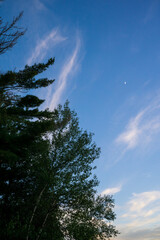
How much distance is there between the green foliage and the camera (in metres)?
13.5

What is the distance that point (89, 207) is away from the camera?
48.1 feet

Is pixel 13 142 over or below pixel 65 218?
over

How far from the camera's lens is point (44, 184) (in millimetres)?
14430

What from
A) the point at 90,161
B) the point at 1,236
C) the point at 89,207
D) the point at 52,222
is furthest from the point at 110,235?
the point at 1,236

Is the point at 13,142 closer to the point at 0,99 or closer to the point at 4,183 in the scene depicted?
the point at 0,99

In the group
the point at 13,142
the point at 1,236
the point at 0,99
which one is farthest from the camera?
the point at 0,99

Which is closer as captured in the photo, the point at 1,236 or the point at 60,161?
the point at 1,236

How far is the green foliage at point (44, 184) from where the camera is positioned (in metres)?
13.5

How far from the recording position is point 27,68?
1656 cm

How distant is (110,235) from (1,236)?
872 cm

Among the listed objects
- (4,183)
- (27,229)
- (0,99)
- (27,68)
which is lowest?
(27,229)

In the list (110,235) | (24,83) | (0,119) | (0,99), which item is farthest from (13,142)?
(110,235)

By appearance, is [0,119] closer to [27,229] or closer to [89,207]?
[27,229]

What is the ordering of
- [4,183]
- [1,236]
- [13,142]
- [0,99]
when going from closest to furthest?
[13,142], [1,236], [0,99], [4,183]
